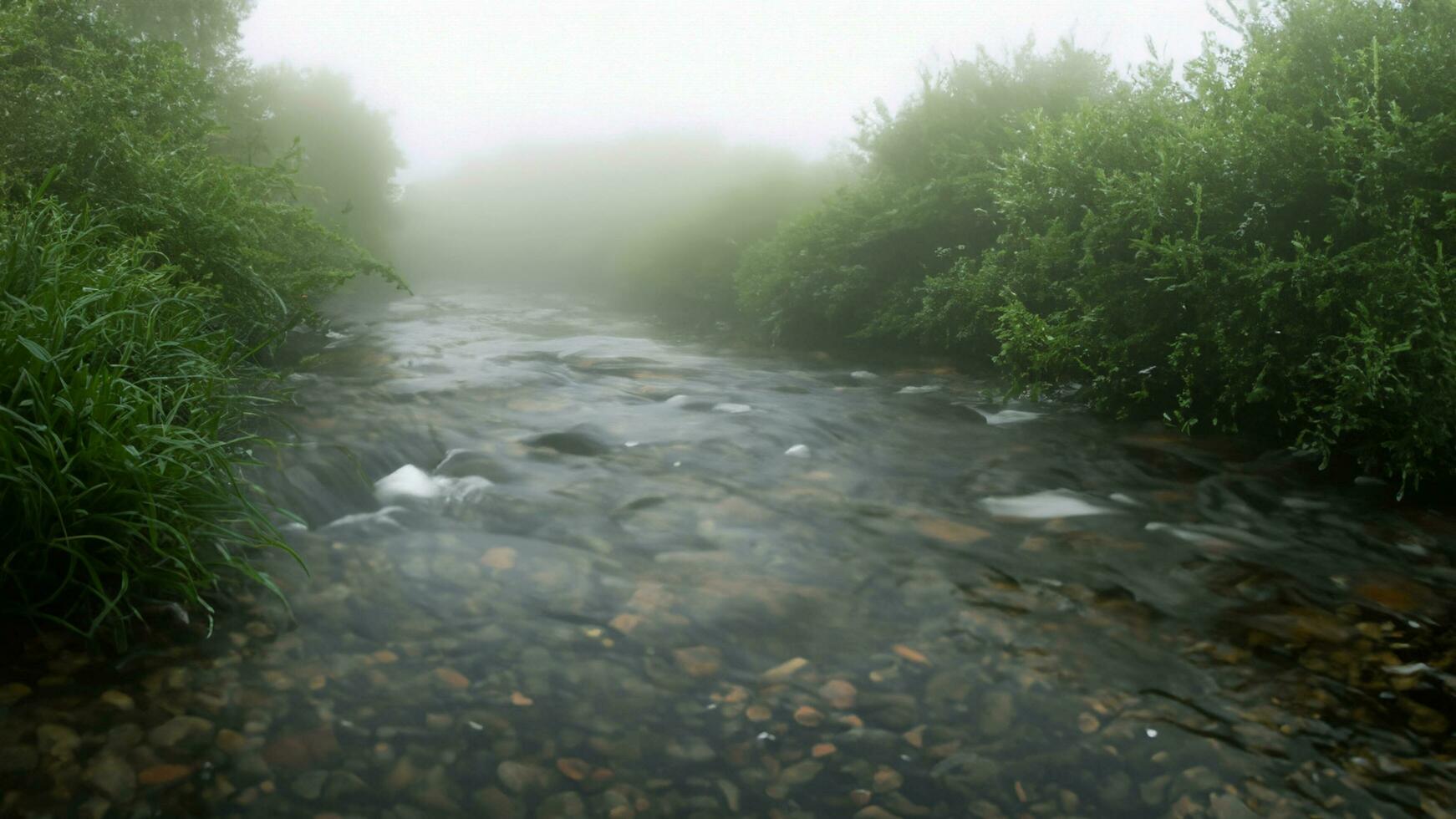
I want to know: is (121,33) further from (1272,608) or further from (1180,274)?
(1272,608)

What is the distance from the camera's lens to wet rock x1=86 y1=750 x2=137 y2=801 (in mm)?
2504

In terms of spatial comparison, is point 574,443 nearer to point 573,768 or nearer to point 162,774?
point 573,768

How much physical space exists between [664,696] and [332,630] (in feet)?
4.44

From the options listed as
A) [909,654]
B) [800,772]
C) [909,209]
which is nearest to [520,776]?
[800,772]

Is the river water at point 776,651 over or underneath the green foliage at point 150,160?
underneath

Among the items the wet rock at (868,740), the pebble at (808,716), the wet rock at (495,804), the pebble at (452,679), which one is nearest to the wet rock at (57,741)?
the pebble at (452,679)

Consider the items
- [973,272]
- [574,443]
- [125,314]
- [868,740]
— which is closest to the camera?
[868,740]

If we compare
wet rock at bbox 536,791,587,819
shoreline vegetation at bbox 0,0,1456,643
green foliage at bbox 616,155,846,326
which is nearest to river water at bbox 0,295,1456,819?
wet rock at bbox 536,791,587,819

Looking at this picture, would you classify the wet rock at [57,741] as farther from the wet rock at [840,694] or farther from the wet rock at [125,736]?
the wet rock at [840,694]

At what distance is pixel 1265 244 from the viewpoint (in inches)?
276

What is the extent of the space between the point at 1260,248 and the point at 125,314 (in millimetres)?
7170

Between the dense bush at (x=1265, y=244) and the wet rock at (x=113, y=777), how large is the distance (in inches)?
251

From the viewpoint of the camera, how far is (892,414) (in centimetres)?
841

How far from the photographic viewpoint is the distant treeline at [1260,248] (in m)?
5.80
